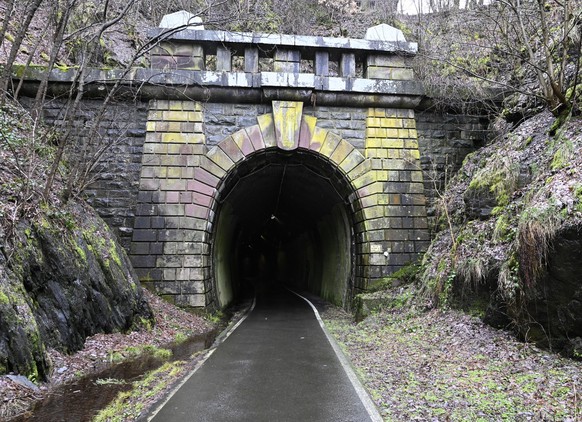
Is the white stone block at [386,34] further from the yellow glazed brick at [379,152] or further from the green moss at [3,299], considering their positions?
the green moss at [3,299]

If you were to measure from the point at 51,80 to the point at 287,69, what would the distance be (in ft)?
19.6

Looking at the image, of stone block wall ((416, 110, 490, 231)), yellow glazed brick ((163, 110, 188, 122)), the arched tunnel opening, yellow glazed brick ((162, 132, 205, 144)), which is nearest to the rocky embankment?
stone block wall ((416, 110, 490, 231))

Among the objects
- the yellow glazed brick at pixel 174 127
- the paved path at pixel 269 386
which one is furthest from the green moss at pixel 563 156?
the yellow glazed brick at pixel 174 127

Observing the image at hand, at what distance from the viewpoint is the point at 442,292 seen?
8.44m

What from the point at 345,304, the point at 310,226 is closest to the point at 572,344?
the point at 345,304

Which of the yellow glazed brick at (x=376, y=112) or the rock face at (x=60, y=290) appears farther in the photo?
the yellow glazed brick at (x=376, y=112)

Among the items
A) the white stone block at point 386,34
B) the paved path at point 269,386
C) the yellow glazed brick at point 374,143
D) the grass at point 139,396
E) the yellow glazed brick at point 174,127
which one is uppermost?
the white stone block at point 386,34

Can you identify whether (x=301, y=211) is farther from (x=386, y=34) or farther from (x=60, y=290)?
(x=60, y=290)

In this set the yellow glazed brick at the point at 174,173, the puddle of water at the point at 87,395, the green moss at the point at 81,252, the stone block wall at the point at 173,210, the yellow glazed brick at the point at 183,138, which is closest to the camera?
the puddle of water at the point at 87,395

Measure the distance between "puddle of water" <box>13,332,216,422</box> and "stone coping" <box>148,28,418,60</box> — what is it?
25.7ft

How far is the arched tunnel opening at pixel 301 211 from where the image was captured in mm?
12062

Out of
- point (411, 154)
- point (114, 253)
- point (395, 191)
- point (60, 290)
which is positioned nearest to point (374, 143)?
point (411, 154)

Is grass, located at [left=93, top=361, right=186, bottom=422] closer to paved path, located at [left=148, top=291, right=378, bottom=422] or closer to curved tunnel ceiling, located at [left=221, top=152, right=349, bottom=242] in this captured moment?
paved path, located at [left=148, top=291, right=378, bottom=422]

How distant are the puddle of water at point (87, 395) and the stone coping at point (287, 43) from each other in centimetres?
784
